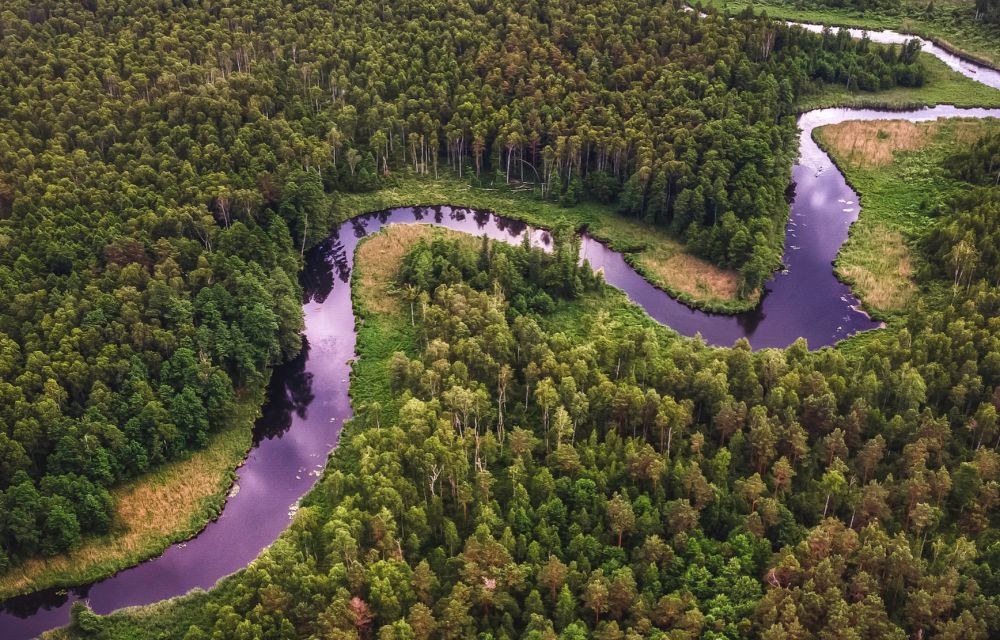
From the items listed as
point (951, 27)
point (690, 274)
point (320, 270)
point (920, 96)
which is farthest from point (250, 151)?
point (951, 27)

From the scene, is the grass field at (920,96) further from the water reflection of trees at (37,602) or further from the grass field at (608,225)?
the water reflection of trees at (37,602)

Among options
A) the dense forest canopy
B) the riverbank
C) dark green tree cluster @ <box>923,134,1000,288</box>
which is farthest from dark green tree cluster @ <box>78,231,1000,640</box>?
the dense forest canopy

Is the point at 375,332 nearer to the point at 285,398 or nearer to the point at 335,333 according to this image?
the point at 335,333

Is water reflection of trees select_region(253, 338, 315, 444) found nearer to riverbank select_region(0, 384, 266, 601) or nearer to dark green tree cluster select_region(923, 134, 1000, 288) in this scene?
riverbank select_region(0, 384, 266, 601)

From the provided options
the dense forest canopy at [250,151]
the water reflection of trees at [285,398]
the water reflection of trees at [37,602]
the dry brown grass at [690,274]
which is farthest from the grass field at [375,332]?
the dense forest canopy at [250,151]

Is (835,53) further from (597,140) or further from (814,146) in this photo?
(597,140)

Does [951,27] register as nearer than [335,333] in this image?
No

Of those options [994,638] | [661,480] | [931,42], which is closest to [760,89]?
[931,42]
